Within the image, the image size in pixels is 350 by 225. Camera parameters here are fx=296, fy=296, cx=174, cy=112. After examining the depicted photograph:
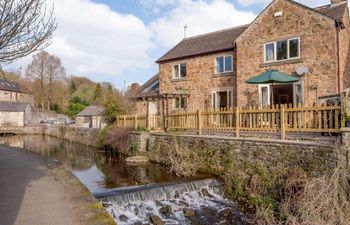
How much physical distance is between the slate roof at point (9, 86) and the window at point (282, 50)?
201ft

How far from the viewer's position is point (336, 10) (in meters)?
16.9

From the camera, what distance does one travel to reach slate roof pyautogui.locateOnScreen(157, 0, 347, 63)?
67.5ft

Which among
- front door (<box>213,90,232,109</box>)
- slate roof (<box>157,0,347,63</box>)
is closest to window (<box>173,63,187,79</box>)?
slate roof (<box>157,0,347,63</box>)

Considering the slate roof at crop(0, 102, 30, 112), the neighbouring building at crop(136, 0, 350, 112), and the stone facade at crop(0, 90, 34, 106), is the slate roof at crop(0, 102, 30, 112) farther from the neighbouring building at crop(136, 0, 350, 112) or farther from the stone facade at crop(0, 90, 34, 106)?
the neighbouring building at crop(136, 0, 350, 112)

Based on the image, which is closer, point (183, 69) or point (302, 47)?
point (302, 47)

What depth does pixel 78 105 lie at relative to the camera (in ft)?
194

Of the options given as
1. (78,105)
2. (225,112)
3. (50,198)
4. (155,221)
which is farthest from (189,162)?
(78,105)

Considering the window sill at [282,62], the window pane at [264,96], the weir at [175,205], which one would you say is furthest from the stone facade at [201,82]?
the weir at [175,205]

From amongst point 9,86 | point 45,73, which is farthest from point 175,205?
point 9,86

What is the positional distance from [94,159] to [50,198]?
13747 mm

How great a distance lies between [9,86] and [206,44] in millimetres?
58965

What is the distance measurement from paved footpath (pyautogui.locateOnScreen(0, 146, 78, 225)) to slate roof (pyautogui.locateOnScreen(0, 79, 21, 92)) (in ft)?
205

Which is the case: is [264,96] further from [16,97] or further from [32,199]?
[16,97]

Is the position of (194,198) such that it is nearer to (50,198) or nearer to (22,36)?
(50,198)
